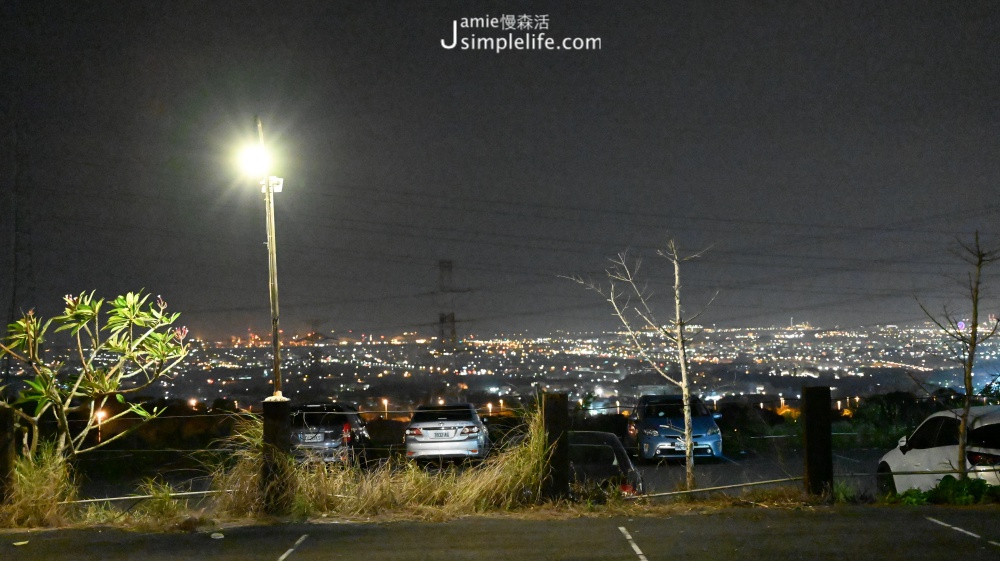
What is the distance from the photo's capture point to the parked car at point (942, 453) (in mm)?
10273

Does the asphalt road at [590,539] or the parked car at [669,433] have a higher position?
the asphalt road at [590,539]

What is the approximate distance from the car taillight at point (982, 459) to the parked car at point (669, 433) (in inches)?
303

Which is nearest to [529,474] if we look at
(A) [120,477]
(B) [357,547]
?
(B) [357,547]

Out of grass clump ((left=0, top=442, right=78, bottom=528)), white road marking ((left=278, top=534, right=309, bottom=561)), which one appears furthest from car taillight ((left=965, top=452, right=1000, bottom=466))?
grass clump ((left=0, top=442, right=78, bottom=528))

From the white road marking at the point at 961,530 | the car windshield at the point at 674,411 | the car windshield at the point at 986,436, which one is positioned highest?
the car windshield at the point at 986,436

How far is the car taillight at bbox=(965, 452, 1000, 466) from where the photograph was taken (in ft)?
33.4

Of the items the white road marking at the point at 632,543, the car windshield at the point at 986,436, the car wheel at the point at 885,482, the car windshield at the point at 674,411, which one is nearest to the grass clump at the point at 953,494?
the car windshield at the point at 986,436

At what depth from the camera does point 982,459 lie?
33.8 ft

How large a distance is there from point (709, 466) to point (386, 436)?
14.2 metres

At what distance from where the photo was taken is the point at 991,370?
18688mm

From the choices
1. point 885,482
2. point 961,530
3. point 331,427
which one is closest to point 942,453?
point 885,482

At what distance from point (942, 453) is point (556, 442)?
5.24 metres

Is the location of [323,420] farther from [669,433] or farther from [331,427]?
[669,433]

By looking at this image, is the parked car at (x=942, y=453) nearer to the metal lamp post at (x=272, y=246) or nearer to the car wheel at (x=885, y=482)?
the car wheel at (x=885, y=482)
